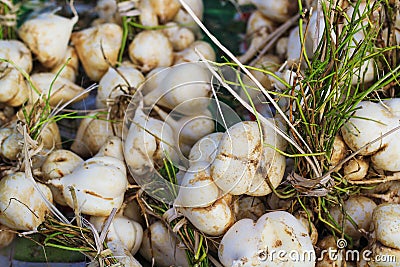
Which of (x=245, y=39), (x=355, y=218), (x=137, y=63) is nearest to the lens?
(x=355, y=218)

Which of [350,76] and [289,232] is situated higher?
[350,76]

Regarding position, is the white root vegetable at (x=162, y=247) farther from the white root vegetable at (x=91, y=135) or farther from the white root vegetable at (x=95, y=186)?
the white root vegetable at (x=91, y=135)

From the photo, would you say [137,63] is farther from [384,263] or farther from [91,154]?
[384,263]

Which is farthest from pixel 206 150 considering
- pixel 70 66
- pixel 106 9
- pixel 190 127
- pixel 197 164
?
pixel 106 9

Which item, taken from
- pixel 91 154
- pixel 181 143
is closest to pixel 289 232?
pixel 181 143

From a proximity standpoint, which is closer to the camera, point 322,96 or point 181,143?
point 322,96

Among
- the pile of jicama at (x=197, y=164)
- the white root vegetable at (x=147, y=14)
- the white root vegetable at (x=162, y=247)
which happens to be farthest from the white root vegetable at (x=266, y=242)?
the white root vegetable at (x=147, y=14)

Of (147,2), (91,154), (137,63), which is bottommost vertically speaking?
(91,154)

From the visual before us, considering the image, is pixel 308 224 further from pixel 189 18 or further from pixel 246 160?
pixel 189 18
